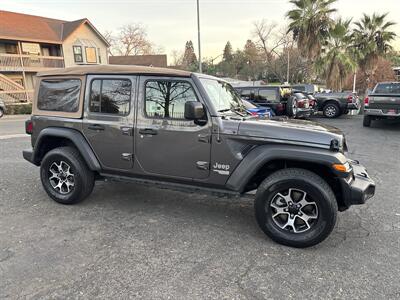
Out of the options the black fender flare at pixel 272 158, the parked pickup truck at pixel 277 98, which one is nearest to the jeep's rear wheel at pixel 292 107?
the parked pickup truck at pixel 277 98

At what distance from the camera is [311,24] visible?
20.4 meters

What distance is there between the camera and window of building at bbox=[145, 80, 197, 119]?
12.2ft

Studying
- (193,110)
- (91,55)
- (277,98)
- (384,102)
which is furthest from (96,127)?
(91,55)

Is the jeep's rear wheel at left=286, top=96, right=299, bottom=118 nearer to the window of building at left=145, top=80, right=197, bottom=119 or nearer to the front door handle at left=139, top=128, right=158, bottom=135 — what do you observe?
the window of building at left=145, top=80, right=197, bottom=119

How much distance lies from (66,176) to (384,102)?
11.1 metres

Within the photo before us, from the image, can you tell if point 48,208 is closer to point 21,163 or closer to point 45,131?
point 45,131

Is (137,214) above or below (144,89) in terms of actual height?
below

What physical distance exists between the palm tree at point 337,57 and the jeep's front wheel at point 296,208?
2048cm

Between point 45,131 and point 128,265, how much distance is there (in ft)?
8.25

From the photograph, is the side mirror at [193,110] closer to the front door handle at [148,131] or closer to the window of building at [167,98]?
the window of building at [167,98]

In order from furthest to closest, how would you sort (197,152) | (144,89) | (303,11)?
(303,11)
(144,89)
(197,152)

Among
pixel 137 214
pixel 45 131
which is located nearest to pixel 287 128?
→ pixel 137 214

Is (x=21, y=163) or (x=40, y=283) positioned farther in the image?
(x=21, y=163)

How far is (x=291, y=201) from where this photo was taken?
3.39 m
